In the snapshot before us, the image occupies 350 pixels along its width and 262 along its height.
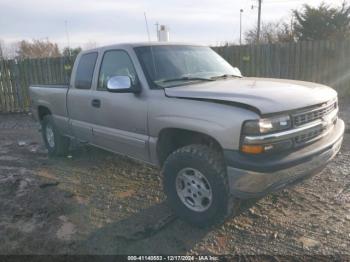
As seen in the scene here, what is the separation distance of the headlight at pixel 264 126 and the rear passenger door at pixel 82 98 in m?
2.60

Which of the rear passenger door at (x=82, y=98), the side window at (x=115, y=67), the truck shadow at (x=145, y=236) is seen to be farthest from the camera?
the rear passenger door at (x=82, y=98)

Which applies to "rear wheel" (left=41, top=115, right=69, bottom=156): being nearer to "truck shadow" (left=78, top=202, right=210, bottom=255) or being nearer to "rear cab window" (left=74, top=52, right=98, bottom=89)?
"rear cab window" (left=74, top=52, right=98, bottom=89)

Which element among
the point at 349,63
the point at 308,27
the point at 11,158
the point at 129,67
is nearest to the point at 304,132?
the point at 129,67

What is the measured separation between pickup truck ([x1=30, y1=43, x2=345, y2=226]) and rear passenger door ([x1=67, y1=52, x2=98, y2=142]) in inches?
1.2

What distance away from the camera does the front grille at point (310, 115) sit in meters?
Result: 3.07

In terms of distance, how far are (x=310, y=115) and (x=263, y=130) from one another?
0.67 m

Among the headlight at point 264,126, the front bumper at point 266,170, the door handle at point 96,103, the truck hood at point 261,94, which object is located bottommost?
the front bumper at point 266,170

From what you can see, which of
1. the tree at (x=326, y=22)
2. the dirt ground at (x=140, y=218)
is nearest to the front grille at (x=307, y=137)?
the dirt ground at (x=140, y=218)

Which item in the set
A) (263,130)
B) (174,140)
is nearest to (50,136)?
(174,140)

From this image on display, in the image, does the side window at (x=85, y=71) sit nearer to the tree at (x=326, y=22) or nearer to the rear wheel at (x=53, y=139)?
the rear wheel at (x=53, y=139)

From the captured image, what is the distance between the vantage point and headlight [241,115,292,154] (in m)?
2.84

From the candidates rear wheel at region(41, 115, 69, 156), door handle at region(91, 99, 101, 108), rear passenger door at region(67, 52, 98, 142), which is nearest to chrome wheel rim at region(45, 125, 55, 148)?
rear wheel at region(41, 115, 69, 156)

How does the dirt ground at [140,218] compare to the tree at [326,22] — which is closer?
the dirt ground at [140,218]

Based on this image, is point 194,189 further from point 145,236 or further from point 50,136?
point 50,136
